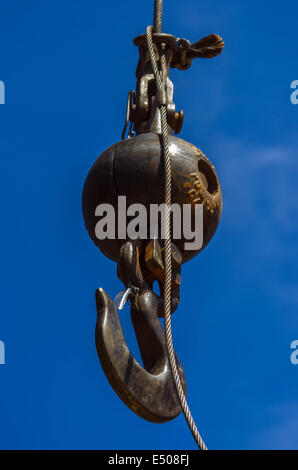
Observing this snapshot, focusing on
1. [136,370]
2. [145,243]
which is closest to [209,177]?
[145,243]

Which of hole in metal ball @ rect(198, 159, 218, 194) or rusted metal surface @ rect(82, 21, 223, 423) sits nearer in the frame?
rusted metal surface @ rect(82, 21, 223, 423)

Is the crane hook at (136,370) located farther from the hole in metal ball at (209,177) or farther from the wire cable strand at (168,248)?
the hole in metal ball at (209,177)

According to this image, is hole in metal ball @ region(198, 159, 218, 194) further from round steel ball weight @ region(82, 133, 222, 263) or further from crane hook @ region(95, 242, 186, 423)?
crane hook @ region(95, 242, 186, 423)

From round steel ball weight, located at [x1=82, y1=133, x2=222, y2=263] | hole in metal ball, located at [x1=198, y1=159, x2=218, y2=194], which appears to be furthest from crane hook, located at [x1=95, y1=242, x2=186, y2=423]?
hole in metal ball, located at [x1=198, y1=159, x2=218, y2=194]

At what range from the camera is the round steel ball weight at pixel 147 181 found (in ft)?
13.8

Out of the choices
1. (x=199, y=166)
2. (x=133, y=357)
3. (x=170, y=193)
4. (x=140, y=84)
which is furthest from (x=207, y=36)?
(x=133, y=357)

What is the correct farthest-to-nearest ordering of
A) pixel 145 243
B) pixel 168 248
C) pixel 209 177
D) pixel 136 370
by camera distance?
pixel 209 177 → pixel 145 243 → pixel 168 248 → pixel 136 370

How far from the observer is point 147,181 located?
165 inches

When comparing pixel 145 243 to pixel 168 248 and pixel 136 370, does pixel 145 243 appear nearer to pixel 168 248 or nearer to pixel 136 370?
pixel 168 248

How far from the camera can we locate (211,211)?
173 inches

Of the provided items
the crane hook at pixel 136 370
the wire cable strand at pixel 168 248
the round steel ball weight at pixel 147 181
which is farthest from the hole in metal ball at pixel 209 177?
the crane hook at pixel 136 370

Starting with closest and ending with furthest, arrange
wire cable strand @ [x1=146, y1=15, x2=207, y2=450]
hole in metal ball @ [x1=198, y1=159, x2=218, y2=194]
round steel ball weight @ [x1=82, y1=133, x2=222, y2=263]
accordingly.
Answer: wire cable strand @ [x1=146, y1=15, x2=207, y2=450]
round steel ball weight @ [x1=82, y1=133, x2=222, y2=263]
hole in metal ball @ [x1=198, y1=159, x2=218, y2=194]

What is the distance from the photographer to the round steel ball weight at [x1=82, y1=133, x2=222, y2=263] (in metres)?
4.21

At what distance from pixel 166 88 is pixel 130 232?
97 centimetres
